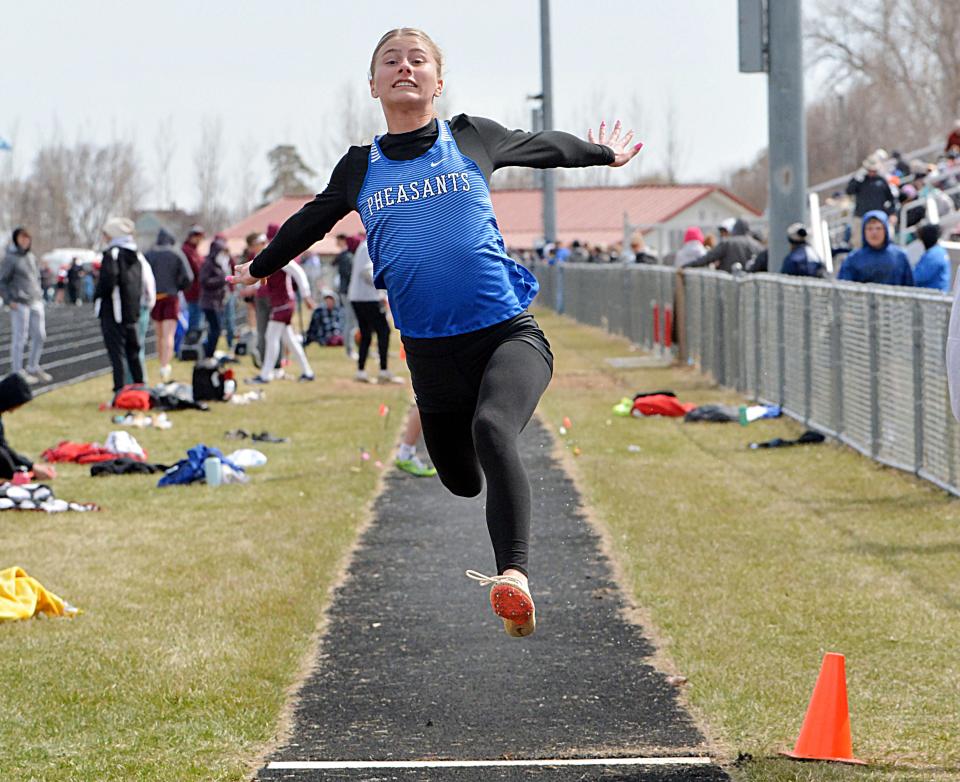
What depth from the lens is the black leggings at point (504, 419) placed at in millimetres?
5809

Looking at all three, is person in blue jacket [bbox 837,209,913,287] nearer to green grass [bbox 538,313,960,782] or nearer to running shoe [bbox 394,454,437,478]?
green grass [bbox 538,313,960,782]

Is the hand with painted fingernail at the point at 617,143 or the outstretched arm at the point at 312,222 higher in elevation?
the hand with painted fingernail at the point at 617,143

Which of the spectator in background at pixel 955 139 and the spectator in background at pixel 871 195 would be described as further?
the spectator in background at pixel 955 139

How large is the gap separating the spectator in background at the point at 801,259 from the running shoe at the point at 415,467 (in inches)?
238

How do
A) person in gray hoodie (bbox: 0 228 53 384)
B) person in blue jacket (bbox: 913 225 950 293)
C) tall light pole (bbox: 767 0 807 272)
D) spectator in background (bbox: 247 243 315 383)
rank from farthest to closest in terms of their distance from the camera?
person in gray hoodie (bbox: 0 228 53 384) < spectator in background (bbox: 247 243 315 383) < tall light pole (bbox: 767 0 807 272) < person in blue jacket (bbox: 913 225 950 293)

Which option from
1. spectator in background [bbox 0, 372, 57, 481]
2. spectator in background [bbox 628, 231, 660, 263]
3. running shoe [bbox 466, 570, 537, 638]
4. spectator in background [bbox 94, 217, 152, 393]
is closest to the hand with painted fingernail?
running shoe [bbox 466, 570, 537, 638]

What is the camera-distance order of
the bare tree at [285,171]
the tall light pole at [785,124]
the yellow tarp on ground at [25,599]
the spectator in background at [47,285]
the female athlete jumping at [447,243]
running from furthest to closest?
the bare tree at [285,171], the spectator in background at [47,285], the tall light pole at [785,124], the yellow tarp on ground at [25,599], the female athlete jumping at [447,243]

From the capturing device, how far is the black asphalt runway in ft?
20.9

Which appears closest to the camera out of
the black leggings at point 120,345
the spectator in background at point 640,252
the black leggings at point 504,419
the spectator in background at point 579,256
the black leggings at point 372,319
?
the black leggings at point 504,419

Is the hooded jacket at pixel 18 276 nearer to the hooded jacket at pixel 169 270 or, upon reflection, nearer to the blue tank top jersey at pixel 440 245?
the hooded jacket at pixel 169 270

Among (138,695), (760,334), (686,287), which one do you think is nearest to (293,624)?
(138,695)

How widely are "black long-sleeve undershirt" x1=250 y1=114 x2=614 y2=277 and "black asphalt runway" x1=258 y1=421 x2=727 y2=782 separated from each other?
1.81m

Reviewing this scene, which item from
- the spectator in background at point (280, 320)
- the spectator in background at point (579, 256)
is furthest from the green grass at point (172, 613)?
the spectator in background at point (579, 256)

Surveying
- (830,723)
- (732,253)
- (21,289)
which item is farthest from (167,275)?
(830,723)
